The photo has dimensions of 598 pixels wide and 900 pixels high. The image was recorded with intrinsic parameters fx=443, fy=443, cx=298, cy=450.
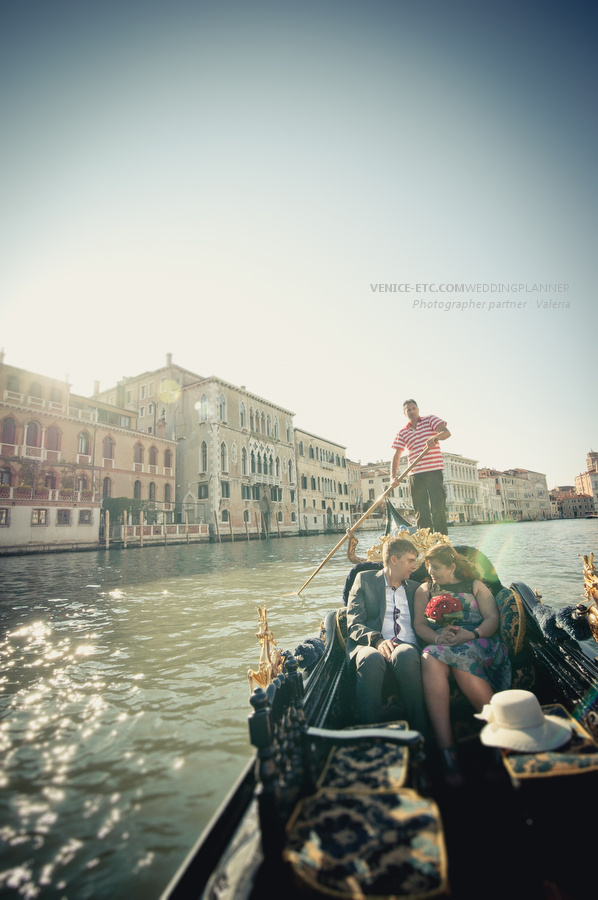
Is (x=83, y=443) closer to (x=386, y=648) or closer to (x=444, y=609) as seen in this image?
(x=386, y=648)

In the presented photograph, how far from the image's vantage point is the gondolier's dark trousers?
4.27 meters

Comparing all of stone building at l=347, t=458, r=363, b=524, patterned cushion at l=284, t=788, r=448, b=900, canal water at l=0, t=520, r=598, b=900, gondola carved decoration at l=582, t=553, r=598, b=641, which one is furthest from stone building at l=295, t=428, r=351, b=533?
patterned cushion at l=284, t=788, r=448, b=900

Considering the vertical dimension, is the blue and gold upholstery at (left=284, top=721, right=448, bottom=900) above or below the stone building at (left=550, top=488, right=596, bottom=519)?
below

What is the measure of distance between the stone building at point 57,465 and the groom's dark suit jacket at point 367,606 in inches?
769

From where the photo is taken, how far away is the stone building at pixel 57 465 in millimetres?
18719

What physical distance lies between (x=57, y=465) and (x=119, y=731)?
21.7 metres

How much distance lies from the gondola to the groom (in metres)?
0.32

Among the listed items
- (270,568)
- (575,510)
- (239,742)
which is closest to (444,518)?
(239,742)

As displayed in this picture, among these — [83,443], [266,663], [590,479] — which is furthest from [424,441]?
[590,479]

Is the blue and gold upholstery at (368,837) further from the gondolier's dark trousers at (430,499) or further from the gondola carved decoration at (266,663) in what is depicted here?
the gondolier's dark trousers at (430,499)

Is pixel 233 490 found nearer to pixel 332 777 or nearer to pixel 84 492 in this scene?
pixel 84 492

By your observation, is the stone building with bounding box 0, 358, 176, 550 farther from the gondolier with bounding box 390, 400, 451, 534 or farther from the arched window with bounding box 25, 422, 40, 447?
the gondolier with bounding box 390, 400, 451, 534

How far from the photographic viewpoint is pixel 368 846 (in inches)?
42.0

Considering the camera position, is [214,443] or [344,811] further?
[214,443]
